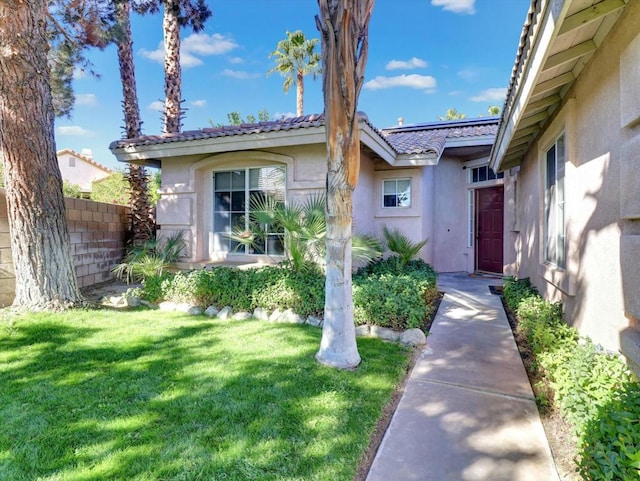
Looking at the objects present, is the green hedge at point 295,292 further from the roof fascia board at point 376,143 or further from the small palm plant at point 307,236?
the roof fascia board at point 376,143

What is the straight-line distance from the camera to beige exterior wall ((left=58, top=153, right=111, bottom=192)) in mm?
34031

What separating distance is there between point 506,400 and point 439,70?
70.1ft

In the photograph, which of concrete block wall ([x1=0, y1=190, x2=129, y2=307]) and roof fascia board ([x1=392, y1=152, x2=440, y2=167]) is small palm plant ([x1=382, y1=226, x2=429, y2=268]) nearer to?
roof fascia board ([x1=392, y1=152, x2=440, y2=167])

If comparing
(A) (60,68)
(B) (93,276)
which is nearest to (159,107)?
(A) (60,68)

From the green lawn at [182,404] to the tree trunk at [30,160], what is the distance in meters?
1.12

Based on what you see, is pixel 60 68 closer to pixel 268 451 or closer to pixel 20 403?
pixel 20 403

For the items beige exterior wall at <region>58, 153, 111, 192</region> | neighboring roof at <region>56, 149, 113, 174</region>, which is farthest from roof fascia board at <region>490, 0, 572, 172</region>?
beige exterior wall at <region>58, 153, 111, 192</region>

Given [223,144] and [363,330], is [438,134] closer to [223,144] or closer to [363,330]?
[223,144]

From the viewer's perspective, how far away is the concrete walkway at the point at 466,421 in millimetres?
2562

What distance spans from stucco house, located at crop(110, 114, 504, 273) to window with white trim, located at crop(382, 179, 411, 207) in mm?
28

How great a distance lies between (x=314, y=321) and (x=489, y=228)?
775 centimetres

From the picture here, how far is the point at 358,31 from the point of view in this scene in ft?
12.2

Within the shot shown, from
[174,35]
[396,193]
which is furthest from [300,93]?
[396,193]

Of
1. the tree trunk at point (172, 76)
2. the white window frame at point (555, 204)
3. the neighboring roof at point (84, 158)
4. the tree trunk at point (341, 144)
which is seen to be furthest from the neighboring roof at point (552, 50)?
the neighboring roof at point (84, 158)
